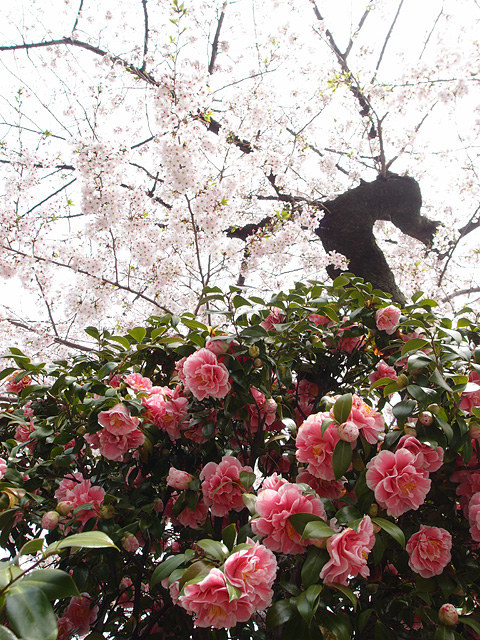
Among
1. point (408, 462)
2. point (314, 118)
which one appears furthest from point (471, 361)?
point (314, 118)

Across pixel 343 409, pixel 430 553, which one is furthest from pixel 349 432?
pixel 430 553

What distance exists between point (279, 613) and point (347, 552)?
0.57 feet

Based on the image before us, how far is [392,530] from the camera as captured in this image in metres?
0.70

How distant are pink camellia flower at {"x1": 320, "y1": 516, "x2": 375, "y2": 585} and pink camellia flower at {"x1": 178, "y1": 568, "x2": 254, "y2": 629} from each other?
0.14 m

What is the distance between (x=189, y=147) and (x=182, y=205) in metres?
0.48

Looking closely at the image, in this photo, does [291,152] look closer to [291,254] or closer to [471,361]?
[291,254]

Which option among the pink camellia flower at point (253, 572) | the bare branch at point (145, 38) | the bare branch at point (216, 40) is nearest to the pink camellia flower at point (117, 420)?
the pink camellia flower at point (253, 572)

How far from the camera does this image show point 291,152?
4125mm

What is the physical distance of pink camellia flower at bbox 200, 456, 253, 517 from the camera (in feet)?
3.10

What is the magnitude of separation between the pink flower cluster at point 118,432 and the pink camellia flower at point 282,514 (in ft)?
1.23

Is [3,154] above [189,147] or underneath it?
above

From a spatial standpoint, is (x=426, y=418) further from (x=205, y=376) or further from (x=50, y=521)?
(x=50, y=521)

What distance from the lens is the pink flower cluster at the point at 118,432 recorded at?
0.97 metres

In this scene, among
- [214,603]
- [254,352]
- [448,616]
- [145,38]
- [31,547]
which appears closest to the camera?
A: [31,547]
